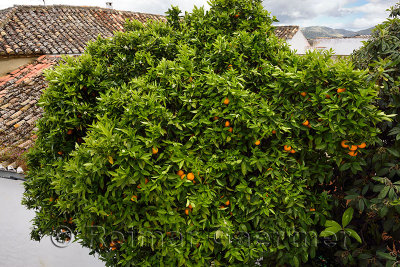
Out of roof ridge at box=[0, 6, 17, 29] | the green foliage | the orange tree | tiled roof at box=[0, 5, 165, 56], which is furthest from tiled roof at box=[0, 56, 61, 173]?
the green foliage

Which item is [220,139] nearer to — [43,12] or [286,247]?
[286,247]

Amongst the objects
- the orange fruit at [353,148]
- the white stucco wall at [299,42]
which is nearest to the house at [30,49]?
the white stucco wall at [299,42]

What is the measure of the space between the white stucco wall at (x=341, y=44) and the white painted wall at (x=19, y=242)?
20.6 m

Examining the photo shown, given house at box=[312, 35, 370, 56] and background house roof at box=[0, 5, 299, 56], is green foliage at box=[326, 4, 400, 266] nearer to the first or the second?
background house roof at box=[0, 5, 299, 56]

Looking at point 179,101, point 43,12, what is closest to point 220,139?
point 179,101

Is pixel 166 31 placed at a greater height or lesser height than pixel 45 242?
greater

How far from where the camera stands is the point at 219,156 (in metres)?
3.03

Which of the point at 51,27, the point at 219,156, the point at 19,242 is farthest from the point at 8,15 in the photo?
the point at 219,156

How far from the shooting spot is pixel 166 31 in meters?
4.05

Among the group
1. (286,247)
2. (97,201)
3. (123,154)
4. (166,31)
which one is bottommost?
(286,247)

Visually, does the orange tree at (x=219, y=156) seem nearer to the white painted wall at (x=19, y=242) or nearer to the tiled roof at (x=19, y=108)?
the white painted wall at (x=19, y=242)

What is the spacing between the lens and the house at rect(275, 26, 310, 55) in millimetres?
17375

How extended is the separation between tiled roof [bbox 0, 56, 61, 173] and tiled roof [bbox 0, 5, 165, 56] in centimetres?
94

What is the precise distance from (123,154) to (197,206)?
2.90 feet
